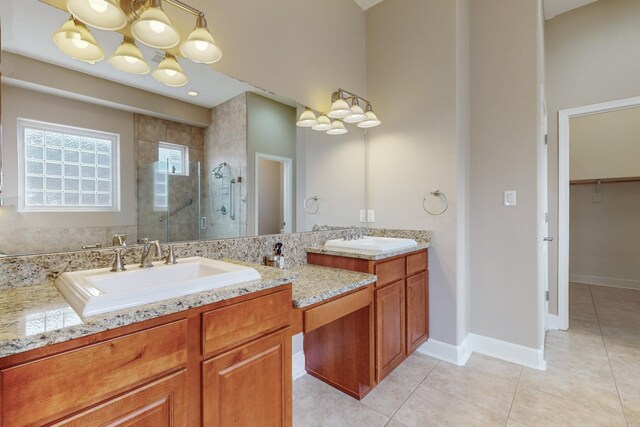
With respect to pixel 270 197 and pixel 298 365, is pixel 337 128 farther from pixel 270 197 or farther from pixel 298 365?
pixel 298 365

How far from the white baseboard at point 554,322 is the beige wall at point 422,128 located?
1199 mm

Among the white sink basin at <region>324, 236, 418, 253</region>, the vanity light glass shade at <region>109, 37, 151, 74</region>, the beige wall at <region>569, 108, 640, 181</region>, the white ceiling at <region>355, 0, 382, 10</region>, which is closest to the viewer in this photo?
the vanity light glass shade at <region>109, 37, 151, 74</region>

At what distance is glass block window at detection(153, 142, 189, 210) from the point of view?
1421 mm

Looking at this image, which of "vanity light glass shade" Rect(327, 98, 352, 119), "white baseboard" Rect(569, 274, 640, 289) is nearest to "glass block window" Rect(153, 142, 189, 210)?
"vanity light glass shade" Rect(327, 98, 352, 119)

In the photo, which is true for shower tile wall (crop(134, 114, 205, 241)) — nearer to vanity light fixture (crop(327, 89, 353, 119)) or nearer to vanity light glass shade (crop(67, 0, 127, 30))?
vanity light glass shade (crop(67, 0, 127, 30))

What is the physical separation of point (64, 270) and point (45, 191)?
31 cm

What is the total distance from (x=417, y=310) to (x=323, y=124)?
1.62 m

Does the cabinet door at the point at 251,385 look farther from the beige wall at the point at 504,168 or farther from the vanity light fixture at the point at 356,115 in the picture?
the beige wall at the point at 504,168

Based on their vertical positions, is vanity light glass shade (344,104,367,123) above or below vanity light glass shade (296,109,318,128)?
above

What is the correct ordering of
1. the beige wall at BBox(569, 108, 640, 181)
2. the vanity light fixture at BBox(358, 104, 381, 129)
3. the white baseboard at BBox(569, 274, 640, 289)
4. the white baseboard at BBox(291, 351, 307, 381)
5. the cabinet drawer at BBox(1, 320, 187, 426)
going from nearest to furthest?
1. the cabinet drawer at BBox(1, 320, 187, 426)
2. the white baseboard at BBox(291, 351, 307, 381)
3. the vanity light fixture at BBox(358, 104, 381, 129)
4. the beige wall at BBox(569, 108, 640, 181)
5. the white baseboard at BBox(569, 274, 640, 289)

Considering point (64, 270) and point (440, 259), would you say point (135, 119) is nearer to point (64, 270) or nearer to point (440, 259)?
point (64, 270)

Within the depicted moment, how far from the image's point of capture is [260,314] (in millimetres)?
1113

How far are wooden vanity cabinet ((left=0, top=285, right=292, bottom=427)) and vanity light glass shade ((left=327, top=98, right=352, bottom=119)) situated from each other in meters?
1.53

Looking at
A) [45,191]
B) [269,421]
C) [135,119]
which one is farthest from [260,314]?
[135,119]
